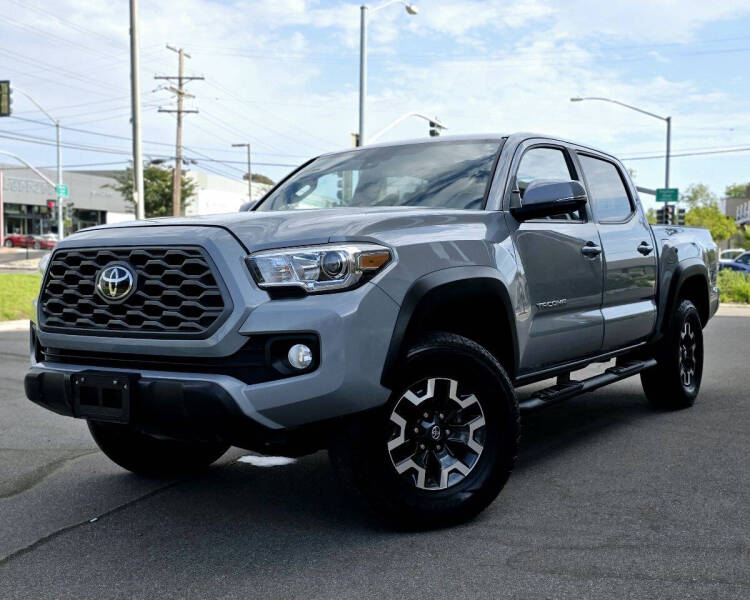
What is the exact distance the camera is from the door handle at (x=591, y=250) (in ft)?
17.0

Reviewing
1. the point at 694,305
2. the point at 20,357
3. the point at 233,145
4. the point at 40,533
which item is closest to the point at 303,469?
the point at 40,533

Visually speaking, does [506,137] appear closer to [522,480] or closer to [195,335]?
[522,480]

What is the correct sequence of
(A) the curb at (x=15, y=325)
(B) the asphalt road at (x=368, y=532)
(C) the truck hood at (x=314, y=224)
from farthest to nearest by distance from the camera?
(A) the curb at (x=15, y=325)
(C) the truck hood at (x=314, y=224)
(B) the asphalt road at (x=368, y=532)

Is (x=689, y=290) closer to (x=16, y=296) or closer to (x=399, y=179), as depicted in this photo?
(x=399, y=179)

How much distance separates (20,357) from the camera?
10242mm

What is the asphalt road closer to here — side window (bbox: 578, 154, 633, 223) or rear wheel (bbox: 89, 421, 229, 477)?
rear wheel (bbox: 89, 421, 229, 477)

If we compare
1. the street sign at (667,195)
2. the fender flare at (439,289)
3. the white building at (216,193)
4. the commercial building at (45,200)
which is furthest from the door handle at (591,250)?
the white building at (216,193)

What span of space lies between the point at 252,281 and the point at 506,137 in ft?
7.12

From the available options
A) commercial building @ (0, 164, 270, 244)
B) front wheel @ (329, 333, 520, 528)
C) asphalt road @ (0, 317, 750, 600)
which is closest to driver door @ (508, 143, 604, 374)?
front wheel @ (329, 333, 520, 528)

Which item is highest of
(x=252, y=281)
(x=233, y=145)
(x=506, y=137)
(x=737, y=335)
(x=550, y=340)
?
(x=233, y=145)

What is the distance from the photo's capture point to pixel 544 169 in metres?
5.29

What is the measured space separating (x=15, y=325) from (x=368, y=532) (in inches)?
474

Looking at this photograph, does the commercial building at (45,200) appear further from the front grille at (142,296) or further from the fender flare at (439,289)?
the fender flare at (439,289)

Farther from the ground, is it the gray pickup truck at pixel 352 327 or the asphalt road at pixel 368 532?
the gray pickup truck at pixel 352 327
